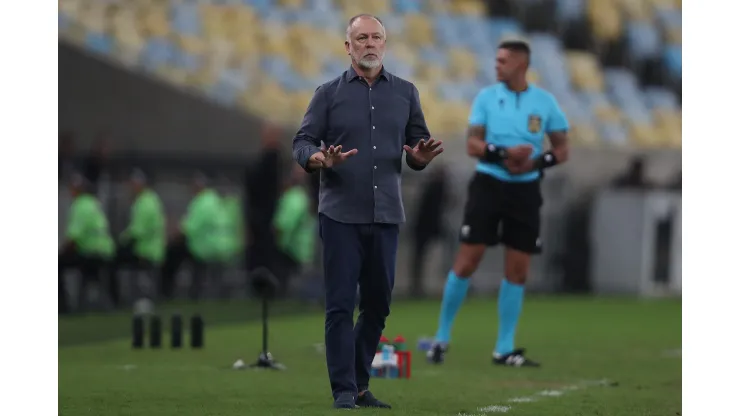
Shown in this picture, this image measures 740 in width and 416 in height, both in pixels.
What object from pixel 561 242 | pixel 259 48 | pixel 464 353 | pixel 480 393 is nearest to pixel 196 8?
pixel 259 48

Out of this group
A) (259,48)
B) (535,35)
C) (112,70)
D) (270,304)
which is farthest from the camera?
(535,35)

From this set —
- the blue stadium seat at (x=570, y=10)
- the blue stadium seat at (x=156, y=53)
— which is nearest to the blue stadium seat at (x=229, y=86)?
the blue stadium seat at (x=156, y=53)

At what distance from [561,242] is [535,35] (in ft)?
21.0

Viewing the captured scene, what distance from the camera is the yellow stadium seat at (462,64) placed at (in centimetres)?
2683

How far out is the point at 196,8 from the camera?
26.2 m

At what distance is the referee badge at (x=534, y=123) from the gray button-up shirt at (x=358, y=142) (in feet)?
10.5

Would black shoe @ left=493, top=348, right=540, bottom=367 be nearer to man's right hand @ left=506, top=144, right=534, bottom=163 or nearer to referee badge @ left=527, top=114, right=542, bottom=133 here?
man's right hand @ left=506, top=144, right=534, bottom=163

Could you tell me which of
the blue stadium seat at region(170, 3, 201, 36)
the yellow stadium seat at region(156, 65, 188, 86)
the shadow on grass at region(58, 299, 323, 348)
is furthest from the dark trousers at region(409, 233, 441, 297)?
the blue stadium seat at region(170, 3, 201, 36)

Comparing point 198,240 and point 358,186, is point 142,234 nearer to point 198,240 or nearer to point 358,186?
point 198,240

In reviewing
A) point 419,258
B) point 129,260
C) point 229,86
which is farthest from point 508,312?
point 229,86

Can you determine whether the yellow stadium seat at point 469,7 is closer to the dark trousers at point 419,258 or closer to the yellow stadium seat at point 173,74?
the yellow stadium seat at point 173,74

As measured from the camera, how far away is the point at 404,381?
1012 cm

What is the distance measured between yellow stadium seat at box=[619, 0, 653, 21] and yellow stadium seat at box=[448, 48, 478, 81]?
164 inches

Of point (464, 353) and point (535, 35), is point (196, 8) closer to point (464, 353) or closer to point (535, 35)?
point (535, 35)
